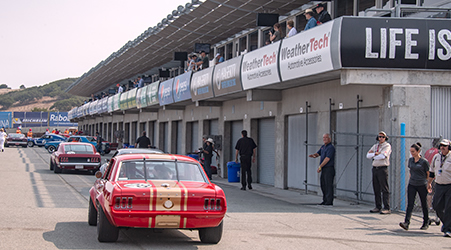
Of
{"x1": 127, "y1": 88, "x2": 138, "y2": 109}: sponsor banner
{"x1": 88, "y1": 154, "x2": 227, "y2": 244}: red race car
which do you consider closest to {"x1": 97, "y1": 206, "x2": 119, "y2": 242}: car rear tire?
{"x1": 88, "y1": 154, "x2": 227, "y2": 244}: red race car

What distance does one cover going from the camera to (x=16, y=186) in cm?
1641

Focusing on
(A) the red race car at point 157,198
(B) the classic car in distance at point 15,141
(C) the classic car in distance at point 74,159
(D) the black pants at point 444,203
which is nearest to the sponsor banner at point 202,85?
(C) the classic car in distance at point 74,159

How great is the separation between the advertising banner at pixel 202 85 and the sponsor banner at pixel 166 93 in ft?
13.0

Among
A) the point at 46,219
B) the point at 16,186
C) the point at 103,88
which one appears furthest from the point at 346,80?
the point at 103,88

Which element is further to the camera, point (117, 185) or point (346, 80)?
point (346, 80)

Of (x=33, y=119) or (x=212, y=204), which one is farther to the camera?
(x=33, y=119)

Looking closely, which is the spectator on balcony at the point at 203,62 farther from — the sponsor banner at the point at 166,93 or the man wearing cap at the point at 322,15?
the man wearing cap at the point at 322,15

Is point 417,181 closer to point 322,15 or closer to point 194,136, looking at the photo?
point 322,15

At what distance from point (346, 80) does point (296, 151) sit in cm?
→ 614

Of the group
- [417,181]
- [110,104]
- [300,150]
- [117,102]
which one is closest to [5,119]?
[110,104]

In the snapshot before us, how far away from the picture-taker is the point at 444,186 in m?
9.59

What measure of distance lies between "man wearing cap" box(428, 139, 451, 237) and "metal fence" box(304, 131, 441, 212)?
2.40 meters

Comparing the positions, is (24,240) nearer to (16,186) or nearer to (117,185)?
(117,185)

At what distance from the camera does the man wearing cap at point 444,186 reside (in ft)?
31.0
